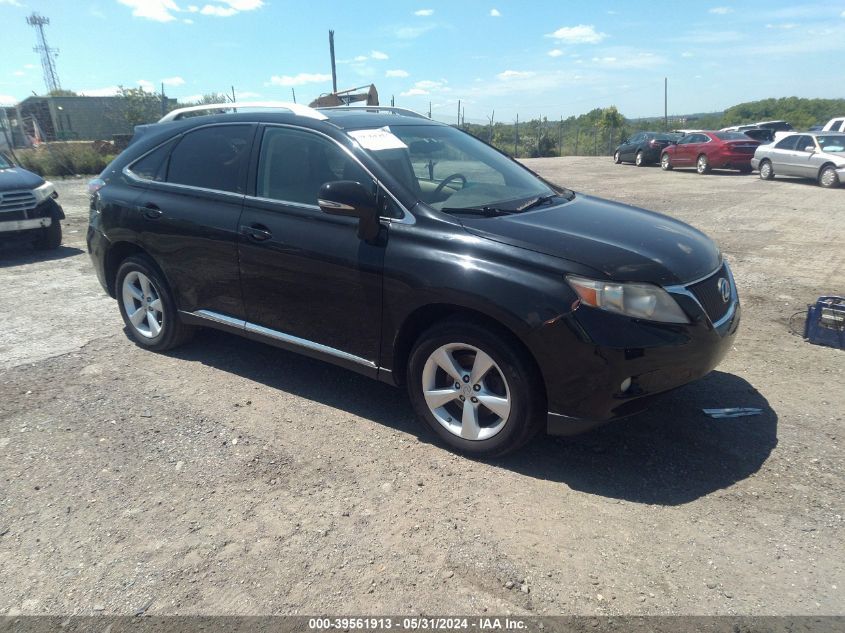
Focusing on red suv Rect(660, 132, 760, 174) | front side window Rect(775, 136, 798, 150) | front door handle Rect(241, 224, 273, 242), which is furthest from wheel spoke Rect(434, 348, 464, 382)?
red suv Rect(660, 132, 760, 174)

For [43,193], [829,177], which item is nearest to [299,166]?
[43,193]

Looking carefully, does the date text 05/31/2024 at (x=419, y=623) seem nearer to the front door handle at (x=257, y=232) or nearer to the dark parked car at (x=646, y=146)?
the front door handle at (x=257, y=232)

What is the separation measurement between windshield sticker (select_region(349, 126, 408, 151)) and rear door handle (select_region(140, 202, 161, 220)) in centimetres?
179

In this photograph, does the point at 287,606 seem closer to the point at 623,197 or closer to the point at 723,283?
the point at 723,283

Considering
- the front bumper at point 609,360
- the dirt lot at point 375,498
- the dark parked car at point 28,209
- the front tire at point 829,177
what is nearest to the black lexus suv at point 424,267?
the front bumper at point 609,360

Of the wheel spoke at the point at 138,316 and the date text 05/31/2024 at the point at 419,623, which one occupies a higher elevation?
the wheel spoke at the point at 138,316

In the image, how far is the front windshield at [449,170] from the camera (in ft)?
12.8

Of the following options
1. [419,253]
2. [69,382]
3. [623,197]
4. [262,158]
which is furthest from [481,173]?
[623,197]

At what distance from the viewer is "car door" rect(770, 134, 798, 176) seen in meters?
18.2

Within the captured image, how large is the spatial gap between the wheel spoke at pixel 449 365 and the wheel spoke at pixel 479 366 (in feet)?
0.26

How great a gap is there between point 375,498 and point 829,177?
59.4 feet

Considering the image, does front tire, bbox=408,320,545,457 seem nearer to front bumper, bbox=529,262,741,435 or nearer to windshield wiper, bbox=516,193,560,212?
front bumper, bbox=529,262,741,435

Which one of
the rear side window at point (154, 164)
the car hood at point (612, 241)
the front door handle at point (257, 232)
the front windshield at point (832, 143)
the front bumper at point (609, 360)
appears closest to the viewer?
the front bumper at point (609, 360)

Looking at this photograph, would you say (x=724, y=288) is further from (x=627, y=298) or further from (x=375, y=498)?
(x=375, y=498)
